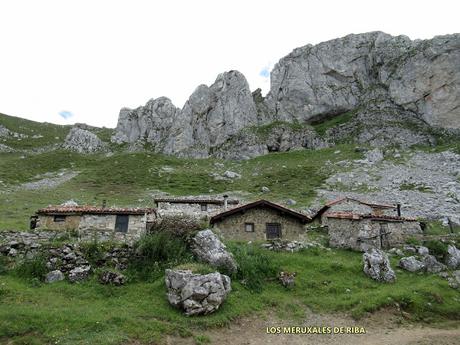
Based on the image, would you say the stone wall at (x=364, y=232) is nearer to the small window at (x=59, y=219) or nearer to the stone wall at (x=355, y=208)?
the stone wall at (x=355, y=208)

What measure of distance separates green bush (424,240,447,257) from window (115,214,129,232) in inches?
919

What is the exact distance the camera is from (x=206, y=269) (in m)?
22.6

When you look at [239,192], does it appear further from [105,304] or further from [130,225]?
[105,304]

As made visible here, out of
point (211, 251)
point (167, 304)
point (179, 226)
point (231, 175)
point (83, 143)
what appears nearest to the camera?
point (167, 304)

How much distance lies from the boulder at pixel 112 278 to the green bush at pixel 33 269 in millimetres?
3292

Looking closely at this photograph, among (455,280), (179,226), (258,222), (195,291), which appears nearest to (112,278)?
(195,291)

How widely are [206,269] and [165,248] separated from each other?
411 centimetres

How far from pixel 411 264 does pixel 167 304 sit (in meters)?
17.5

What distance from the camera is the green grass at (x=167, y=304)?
17.6 m

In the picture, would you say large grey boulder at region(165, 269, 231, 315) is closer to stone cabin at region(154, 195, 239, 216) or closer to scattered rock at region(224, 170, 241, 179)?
stone cabin at region(154, 195, 239, 216)

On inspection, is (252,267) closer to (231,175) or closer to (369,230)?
(369,230)

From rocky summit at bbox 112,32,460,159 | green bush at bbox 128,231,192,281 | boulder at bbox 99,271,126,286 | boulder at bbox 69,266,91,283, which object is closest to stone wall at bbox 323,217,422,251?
green bush at bbox 128,231,192,281

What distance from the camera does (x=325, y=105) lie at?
117 m

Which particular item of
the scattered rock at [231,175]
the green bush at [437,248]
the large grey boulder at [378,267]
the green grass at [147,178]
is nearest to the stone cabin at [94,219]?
the green grass at [147,178]
